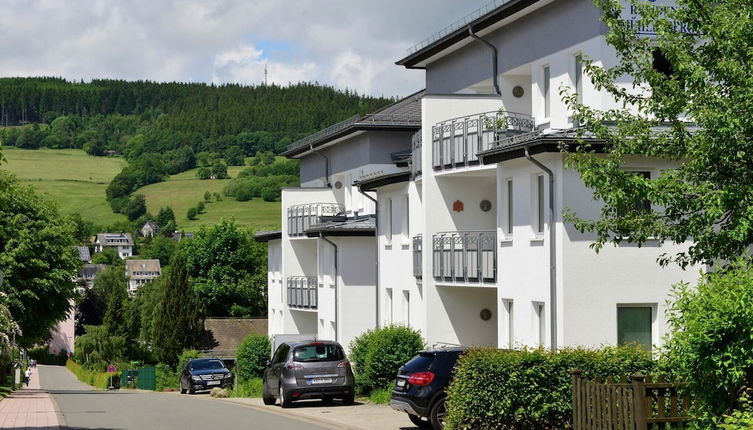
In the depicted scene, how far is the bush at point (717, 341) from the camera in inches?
484

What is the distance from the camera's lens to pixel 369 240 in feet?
135

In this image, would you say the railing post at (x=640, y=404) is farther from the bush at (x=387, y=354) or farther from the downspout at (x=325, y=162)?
the downspout at (x=325, y=162)

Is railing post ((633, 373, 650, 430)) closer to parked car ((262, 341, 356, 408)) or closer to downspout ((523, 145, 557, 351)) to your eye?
downspout ((523, 145, 557, 351))

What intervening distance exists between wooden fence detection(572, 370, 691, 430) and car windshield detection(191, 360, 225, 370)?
33159mm

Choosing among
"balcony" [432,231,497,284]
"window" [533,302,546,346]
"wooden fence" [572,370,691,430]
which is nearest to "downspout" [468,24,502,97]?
"balcony" [432,231,497,284]

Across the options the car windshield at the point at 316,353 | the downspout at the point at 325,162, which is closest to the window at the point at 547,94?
the car windshield at the point at 316,353

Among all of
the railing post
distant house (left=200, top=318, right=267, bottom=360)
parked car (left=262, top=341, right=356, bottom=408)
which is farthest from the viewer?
distant house (left=200, top=318, right=267, bottom=360)

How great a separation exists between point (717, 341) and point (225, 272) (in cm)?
8212

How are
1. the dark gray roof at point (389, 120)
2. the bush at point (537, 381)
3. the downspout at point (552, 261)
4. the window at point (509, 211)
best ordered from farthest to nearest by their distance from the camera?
the dark gray roof at point (389, 120), the window at point (509, 211), the downspout at point (552, 261), the bush at point (537, 381)

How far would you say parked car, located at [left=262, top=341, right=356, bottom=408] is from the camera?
28.2 meters

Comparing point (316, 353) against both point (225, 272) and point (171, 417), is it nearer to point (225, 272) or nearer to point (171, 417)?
point (171, 417)

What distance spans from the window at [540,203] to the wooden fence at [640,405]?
29.1 feet

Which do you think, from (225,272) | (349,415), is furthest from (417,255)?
(225,272)

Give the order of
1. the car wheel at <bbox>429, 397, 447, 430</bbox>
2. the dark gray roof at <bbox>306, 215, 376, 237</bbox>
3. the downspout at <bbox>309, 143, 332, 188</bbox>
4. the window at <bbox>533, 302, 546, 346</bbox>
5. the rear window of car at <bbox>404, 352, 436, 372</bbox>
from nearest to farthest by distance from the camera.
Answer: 1. the car wheel at <bbox>429, 397, 447, 430</bbox>
2. the rear window of car at <bbox>404, 352, 436, 372</bbox>
3. the window at <bbox>533, 302, 546, 346</bbox>
4. the dark gray roof at <bbox>306, 215, 376, 237</bbox>
5. the downspout at <bbox>309, 143, 332, 188</bbox>
